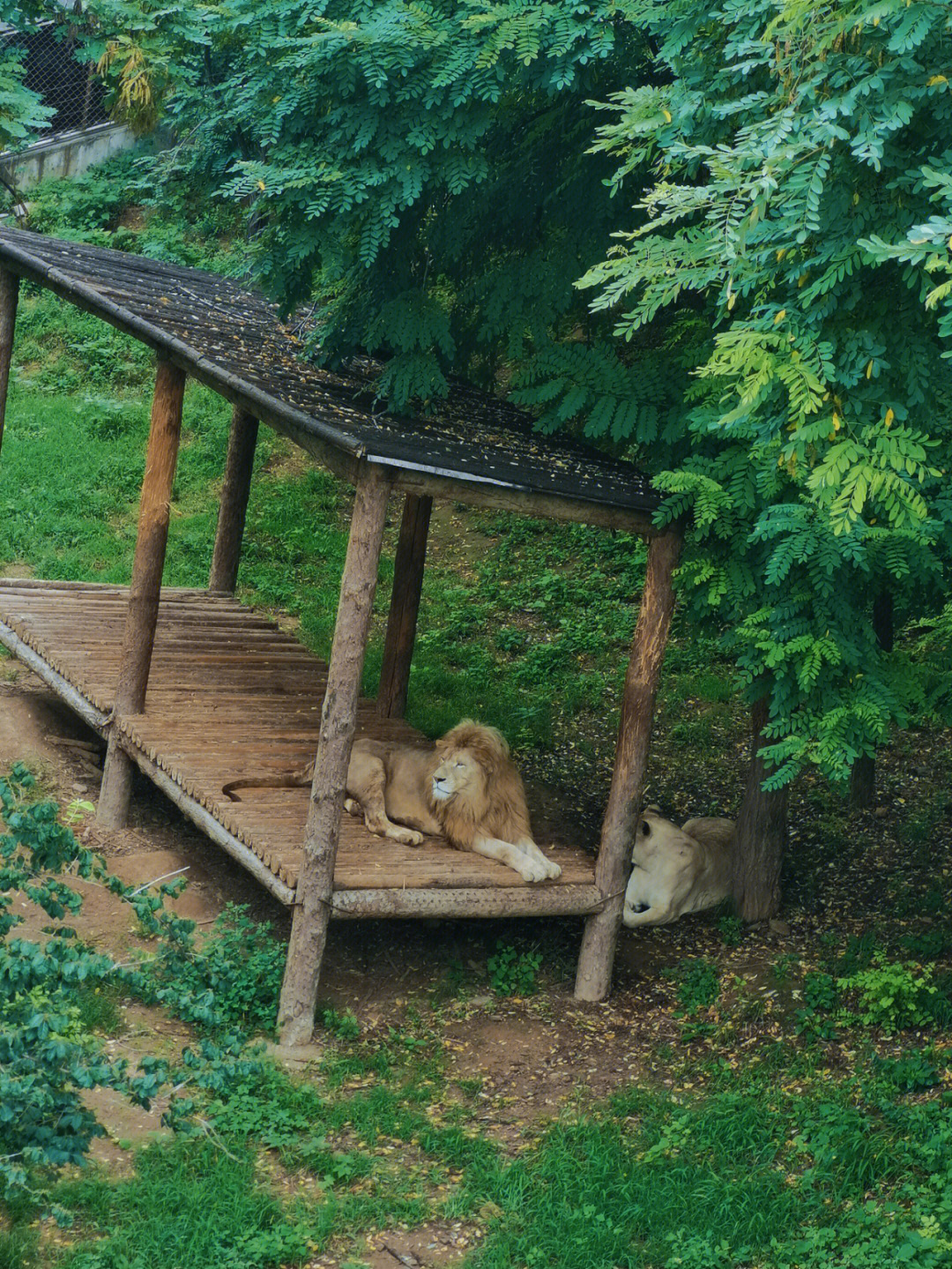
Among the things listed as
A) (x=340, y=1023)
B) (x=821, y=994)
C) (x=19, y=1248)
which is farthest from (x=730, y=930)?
(x=19, y=1248)

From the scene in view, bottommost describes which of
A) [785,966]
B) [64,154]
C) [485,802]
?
[785,966]

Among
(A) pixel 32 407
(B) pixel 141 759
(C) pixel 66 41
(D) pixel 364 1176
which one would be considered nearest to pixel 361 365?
(B) pixel 141 759

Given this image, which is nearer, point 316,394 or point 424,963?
point 316,394

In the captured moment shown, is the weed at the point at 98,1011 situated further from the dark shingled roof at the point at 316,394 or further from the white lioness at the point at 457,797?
the dark shingled roof at the point at 316,394

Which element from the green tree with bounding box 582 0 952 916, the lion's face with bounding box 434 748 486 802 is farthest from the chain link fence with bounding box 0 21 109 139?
the green tree with bounding box 582 0 952 916

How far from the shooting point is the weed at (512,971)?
Answer: 7594 millimetres

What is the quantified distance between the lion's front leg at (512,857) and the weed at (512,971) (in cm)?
63

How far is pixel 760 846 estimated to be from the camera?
8.27m

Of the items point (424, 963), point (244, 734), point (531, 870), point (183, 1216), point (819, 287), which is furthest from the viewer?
point (244, 734)

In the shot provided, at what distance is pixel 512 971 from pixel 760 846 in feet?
5.35

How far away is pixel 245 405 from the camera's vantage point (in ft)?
24.3

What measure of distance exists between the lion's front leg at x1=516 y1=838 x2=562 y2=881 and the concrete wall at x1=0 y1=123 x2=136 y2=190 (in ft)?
48.9

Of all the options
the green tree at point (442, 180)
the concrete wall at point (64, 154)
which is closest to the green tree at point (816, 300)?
the green tree at point (442, 180)

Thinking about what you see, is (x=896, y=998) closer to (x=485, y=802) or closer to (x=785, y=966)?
(x=785, y=966)
